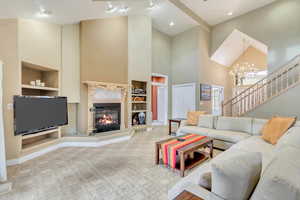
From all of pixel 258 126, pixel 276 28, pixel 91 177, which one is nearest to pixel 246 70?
pixel 276 28

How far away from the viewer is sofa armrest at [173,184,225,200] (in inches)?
38.3

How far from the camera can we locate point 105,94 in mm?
4266

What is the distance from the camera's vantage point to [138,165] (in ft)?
8.54

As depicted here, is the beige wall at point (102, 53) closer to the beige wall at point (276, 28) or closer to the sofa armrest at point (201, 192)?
the sofa armrest at point (201, 192)

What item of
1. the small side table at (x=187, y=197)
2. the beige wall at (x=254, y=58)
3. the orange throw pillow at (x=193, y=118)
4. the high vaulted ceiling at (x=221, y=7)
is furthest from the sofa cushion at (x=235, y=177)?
the beige wall at (x=254, y=58)

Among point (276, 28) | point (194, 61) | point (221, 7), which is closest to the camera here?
point (276, 28)

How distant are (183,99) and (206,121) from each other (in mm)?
2873

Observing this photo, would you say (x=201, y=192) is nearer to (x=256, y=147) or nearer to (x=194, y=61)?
(x=256, y=147)

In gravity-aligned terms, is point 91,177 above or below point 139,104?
below

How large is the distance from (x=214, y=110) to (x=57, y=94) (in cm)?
707

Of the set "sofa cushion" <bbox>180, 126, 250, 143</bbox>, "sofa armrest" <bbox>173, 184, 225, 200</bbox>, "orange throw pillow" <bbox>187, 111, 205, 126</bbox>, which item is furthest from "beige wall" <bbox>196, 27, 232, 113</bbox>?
"sofa armrest" <bbox>173, 184, 225, 200</bbox>

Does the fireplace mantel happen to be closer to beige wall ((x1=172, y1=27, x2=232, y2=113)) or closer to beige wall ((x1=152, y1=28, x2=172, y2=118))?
beige wall ((x1=152, y1=28, x2=172, y2=118))

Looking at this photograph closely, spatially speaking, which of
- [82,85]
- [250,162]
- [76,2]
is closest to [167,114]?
[82,85]

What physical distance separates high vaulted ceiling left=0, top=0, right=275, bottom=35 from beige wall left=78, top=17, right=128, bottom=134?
40 centimetres
